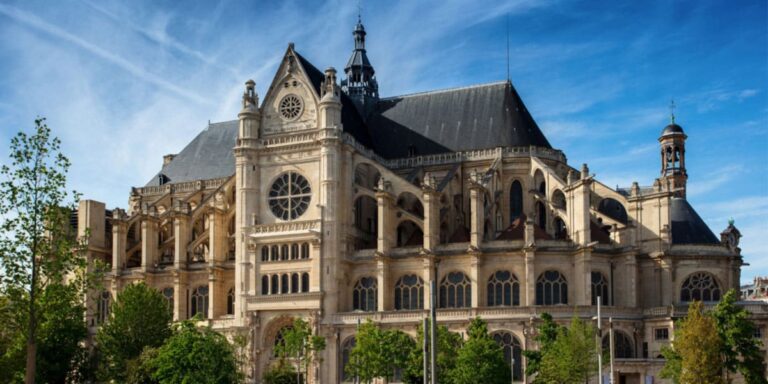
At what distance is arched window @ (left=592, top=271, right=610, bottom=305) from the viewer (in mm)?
75125

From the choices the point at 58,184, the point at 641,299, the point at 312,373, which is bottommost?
the point at 312,373

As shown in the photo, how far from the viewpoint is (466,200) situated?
285 ft

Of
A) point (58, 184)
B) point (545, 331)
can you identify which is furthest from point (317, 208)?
point (58, 184)

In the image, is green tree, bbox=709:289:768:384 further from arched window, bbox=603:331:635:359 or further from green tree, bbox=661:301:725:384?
arched window, bbox=603:331:635:359

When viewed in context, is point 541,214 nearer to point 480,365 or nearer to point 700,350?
point 480,365

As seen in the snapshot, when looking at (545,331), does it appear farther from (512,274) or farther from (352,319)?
(352,319)

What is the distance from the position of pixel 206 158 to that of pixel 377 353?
4121cm

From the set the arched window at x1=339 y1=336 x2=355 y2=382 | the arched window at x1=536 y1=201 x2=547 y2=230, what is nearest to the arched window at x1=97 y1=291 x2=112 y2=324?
the arched window at x1=339 y1=336 x2=355 y2=382

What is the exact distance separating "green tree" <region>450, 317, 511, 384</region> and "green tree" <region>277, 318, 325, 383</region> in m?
12.1

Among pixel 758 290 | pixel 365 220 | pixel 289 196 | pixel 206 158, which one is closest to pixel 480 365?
pixel 365 220

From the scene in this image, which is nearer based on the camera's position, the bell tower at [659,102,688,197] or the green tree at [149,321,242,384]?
the green tree at [149,321,242,384]

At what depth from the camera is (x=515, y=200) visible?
3364 inches

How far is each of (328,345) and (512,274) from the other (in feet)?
51.5

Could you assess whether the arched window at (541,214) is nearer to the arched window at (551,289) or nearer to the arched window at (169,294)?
the arched window at (551,289)
